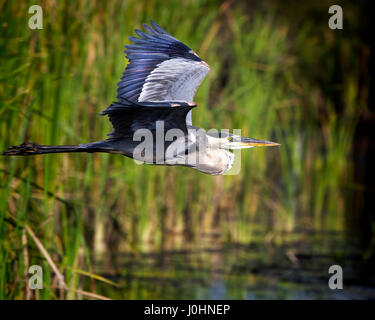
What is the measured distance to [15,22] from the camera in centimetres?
410

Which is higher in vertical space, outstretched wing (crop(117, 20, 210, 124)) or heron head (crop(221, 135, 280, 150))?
outstretched wing (crop(117, 20, 210, 124))

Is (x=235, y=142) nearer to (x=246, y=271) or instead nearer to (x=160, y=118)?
(x=160, y=118)

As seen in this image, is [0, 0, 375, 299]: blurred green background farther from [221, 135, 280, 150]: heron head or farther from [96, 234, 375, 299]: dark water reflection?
[221, 135, 280, 150]: heron head

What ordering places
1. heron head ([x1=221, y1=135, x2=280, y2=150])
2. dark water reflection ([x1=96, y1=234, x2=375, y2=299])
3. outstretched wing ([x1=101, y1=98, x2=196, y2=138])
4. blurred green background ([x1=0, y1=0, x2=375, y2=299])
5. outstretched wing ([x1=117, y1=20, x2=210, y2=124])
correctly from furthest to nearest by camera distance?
dark water reflection ([x1=96, y1=234, x2=375, y2=299]) < blurred green background ([x1=0, y1=0, x2=375, y2=299]) < outstretched wing ([x1=117, y1=20, x2=210, y2=124]) < heron head ([x1=221, y1=135, x2=280, y2=150]) < outstretched wing ([x1=101, y1=98, x2=196, y2=138])

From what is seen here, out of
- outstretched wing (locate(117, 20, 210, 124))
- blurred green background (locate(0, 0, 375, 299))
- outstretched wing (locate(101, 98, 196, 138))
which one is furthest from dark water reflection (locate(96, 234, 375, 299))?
outstretched wing (locate(101, 98, 196, 138))

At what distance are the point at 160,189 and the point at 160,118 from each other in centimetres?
330

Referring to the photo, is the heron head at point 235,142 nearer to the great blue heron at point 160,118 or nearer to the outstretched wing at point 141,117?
the great blue heron at point 160,118

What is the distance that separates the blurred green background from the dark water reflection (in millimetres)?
20

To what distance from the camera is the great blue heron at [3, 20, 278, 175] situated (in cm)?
312

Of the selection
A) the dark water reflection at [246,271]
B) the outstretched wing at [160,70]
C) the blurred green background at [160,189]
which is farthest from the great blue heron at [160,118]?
the dark water reflection at [246,271]

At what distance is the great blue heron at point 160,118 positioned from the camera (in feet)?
10.3
